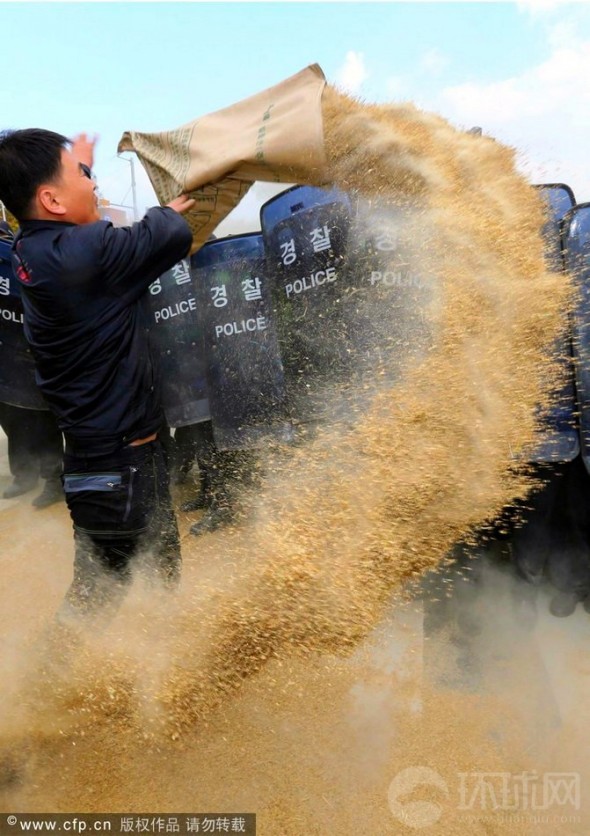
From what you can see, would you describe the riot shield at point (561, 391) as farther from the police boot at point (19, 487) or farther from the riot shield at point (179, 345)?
the police boot at point (19, 487)

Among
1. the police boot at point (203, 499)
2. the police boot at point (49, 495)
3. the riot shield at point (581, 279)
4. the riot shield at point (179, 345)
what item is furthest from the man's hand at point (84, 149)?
the police boot at point (49, 495)

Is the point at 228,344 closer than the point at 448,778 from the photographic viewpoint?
No

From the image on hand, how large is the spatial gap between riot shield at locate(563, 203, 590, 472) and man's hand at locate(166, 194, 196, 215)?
137 centimetres

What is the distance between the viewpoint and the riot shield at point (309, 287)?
2.46 meters

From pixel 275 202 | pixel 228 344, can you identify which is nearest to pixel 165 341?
pixel 228 344

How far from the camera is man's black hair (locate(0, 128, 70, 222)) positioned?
1625 mm

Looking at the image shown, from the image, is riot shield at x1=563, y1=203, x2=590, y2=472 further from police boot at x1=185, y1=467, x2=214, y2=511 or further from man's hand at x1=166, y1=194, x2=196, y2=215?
police boot at x1=185, y1=467, x2=214, y2=511

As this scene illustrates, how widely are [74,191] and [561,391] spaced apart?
183 centimetres

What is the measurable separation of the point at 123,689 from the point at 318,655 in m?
0.63

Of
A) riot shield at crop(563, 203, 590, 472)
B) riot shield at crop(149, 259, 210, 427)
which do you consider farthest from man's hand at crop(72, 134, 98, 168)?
riot shield at crop(563, 203, 590, 472)

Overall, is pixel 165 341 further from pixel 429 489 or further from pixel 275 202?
pixel 429 489

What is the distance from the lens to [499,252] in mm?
1902

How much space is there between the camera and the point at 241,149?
1.89 meters

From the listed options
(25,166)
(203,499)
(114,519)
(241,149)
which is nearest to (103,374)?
(114,519)
